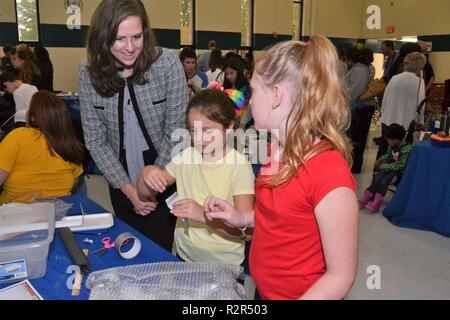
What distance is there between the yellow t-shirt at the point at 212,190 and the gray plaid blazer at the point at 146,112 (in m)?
0.21

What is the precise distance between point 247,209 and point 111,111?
741 mm

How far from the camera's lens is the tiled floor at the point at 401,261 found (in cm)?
269

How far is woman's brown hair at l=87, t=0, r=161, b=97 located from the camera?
1.56 m

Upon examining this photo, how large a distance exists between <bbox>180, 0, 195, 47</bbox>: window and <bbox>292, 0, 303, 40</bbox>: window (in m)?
3.38

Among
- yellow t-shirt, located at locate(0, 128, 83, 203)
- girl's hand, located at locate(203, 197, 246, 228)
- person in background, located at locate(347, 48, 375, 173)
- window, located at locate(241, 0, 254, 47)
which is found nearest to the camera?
girl's hand, located at locate(203, 197, 246, 228)

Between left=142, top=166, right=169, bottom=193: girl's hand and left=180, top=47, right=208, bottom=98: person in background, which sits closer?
left=142, top=166, right=169, bottom=193: girl's hand

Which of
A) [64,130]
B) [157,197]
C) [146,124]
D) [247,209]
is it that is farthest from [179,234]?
[64,130]

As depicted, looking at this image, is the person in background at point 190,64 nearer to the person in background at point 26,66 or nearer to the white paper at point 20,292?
the person in background at point 26,66

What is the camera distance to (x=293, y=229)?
1099 mm

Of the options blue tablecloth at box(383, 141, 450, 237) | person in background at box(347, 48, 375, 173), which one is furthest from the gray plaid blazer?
person in background at box(347, 48, 375, 173)

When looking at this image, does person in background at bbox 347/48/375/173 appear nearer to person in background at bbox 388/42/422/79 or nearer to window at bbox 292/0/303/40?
person in background at bbox 388/42/422/79

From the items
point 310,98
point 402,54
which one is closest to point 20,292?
Result: point 310,98

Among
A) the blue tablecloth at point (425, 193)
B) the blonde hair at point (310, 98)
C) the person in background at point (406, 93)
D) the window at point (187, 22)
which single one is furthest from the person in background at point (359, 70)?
the window at point (187, 22)

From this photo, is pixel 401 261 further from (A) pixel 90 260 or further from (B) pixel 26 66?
(B) pixel 26 66
